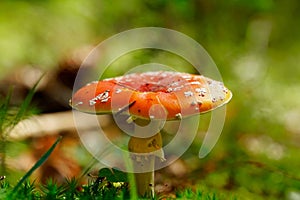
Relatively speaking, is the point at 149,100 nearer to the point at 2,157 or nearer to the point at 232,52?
the point at 2,157

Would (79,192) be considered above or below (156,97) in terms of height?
below

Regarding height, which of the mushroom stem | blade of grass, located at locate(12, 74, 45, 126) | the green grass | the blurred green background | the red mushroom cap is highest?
the blurred green background

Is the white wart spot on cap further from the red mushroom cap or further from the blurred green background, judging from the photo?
the blurred green background

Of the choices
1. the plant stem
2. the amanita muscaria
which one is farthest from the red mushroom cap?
the plant stem

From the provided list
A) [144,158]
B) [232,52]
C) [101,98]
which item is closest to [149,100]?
[101,98]

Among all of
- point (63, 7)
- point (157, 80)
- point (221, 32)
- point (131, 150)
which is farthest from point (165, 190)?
point (63, 7)

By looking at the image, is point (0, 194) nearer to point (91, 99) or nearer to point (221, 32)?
point (91, 99)
